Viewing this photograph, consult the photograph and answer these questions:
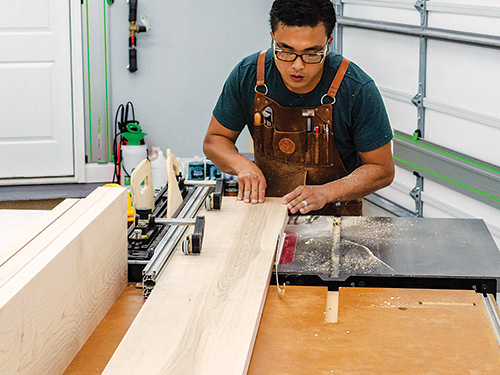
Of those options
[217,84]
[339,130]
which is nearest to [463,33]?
[339,130]

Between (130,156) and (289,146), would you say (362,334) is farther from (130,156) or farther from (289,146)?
(130,156)

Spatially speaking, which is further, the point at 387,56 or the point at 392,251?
the point at 387,56

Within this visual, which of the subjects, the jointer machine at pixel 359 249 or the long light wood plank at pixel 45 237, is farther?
the jointer machine at pixel 359 249

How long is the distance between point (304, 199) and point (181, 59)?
372cm

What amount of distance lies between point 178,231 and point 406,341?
2.74ft

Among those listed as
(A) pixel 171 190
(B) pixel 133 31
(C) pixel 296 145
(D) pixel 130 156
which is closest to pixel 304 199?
(C) pixel 296 145

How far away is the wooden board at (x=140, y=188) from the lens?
2240 millimetres

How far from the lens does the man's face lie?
2518mm

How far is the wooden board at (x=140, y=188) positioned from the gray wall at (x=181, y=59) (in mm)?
3661

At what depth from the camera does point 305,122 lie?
2.83 meters

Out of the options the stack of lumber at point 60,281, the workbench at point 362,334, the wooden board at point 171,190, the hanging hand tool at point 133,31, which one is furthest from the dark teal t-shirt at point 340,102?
the hanging hand tool at point 133,31

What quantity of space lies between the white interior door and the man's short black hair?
3.59 meters

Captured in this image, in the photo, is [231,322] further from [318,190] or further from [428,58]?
[428,58]

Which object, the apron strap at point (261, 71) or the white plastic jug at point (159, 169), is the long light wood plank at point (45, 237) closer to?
the apron strap at point (261, 71)
